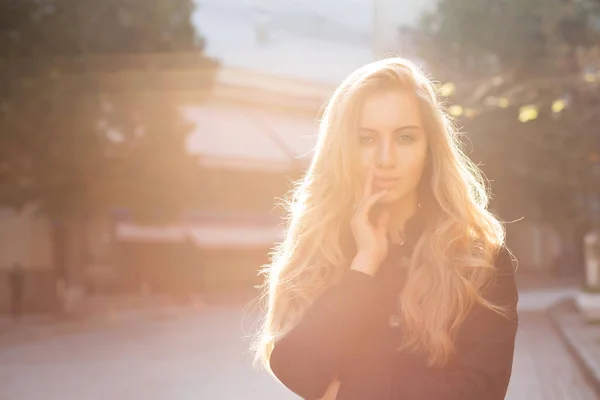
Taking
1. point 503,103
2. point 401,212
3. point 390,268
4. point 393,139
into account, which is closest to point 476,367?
point 390,268

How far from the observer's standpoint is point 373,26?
110 ft

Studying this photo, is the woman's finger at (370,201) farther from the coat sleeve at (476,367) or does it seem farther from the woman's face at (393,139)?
the coat sleeve at (476,367)

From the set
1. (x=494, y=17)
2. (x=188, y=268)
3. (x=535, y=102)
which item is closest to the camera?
(x=535, y=102)

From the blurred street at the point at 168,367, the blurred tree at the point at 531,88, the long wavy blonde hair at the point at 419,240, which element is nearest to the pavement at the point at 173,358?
the blurred street at the point at 168,367

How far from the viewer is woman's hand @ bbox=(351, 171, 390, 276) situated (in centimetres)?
217

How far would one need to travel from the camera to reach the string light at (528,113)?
1802cm

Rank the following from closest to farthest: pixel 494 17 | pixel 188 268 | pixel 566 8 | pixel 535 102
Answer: pixel 535 102, pixel 566 8, pixel 494 17, pixel 188 268

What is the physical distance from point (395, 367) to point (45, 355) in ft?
42.6

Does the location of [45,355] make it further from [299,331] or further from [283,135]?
[283,135]

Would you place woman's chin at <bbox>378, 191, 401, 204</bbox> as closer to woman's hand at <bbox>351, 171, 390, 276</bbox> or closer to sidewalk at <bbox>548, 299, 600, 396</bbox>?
woman's hand at <bbox>351, 171, 390, 276</bbox>

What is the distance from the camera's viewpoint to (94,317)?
2116 centimetres

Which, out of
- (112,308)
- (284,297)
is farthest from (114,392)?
(112,308)

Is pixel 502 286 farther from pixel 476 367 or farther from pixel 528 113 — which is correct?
pixel 528 113

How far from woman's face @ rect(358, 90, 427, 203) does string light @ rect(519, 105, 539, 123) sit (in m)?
16.2
